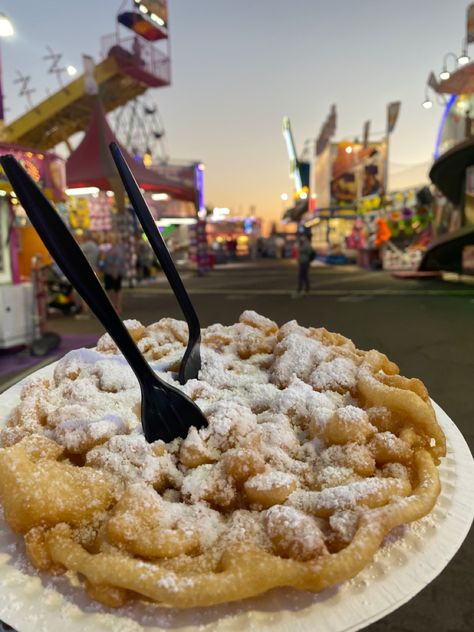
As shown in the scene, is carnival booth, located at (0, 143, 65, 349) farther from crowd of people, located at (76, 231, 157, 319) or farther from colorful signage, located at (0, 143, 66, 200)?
crowd of people, located at (76, 231, 157, 319)

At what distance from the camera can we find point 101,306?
104 centimetres

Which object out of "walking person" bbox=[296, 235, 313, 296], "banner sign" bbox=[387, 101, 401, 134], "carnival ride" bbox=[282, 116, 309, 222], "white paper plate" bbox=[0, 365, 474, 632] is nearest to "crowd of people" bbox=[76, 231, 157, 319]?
"walking person" bbox=[296, 235, 313, 296]

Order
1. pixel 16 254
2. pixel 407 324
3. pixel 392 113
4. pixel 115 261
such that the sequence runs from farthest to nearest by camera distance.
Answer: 1. pixel 392 113
2. pixel 115 261
3. pixel 16 254
4. pixel 407 324

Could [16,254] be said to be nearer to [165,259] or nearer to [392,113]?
[165,259]

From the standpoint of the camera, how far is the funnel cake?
0.76m

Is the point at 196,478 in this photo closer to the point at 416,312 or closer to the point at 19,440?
the point at 19,440

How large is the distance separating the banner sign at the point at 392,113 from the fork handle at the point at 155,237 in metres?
24.8

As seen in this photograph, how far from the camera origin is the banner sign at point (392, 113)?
892 inches

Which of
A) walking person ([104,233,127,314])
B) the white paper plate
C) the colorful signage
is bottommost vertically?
the white paper plate

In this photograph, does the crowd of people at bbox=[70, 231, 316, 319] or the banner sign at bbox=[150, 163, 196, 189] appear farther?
the banner sign at bbox=[150, 163, 196, 189]

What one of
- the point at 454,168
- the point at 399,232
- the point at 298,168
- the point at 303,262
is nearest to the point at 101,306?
the point at 303,262

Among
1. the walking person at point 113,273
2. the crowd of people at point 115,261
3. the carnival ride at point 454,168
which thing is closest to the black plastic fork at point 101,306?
the crowd of people at point 115,261

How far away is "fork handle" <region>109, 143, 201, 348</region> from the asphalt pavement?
1.29 feet

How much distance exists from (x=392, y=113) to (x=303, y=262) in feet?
52.5
